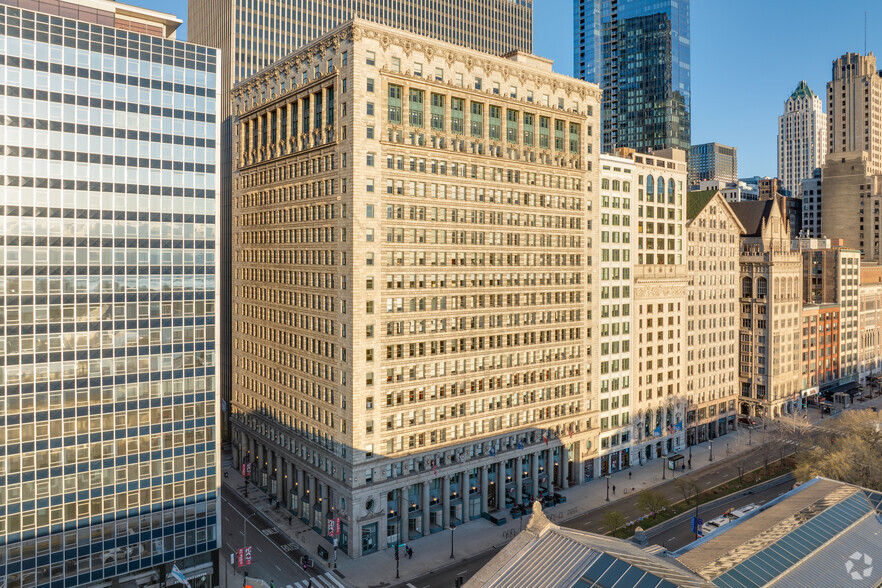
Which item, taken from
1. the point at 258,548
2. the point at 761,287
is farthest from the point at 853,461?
the point at 258,548

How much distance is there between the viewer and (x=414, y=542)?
291ft

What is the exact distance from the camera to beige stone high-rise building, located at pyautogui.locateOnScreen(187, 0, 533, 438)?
5103 inches

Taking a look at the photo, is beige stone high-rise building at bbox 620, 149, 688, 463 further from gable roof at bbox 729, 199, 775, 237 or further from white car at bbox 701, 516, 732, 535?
white car at bbox 701, 516, 732, 535

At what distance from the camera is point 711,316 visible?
140m

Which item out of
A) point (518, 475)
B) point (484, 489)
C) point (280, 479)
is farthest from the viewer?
point (518, 475)

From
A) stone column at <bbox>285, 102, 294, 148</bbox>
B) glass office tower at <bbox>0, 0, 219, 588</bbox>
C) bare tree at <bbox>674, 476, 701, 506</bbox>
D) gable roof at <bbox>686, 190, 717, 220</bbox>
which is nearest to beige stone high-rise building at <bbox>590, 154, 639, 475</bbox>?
bare tree at <bbox>674, 476, 701, 506</bbox>

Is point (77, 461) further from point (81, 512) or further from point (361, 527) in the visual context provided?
point (361, 527)

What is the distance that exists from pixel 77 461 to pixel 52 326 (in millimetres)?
13710

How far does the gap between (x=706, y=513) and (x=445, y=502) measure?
39.0 meters

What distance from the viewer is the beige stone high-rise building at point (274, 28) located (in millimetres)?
129625

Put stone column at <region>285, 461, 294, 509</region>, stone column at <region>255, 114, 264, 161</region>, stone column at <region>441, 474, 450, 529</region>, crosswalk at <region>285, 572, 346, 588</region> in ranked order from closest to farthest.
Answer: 1. crosswalk at <region>285, 572, 346, 588</region>
2. stone column at <region>441, 474, 450, 529</region>
3. stone column at <region>285, 461, 294, 509</region>
4. stone column at <region>255, 114, 264, 161</region>

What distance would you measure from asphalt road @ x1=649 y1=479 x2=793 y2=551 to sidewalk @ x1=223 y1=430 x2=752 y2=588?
12145mm

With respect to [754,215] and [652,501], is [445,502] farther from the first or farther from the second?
[754,215]

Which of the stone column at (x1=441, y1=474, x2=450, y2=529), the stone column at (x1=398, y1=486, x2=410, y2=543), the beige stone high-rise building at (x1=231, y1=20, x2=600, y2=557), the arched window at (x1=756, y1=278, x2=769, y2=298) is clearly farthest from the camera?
the arched window at (x1=756, y1=278, x2=769, y2=298)
